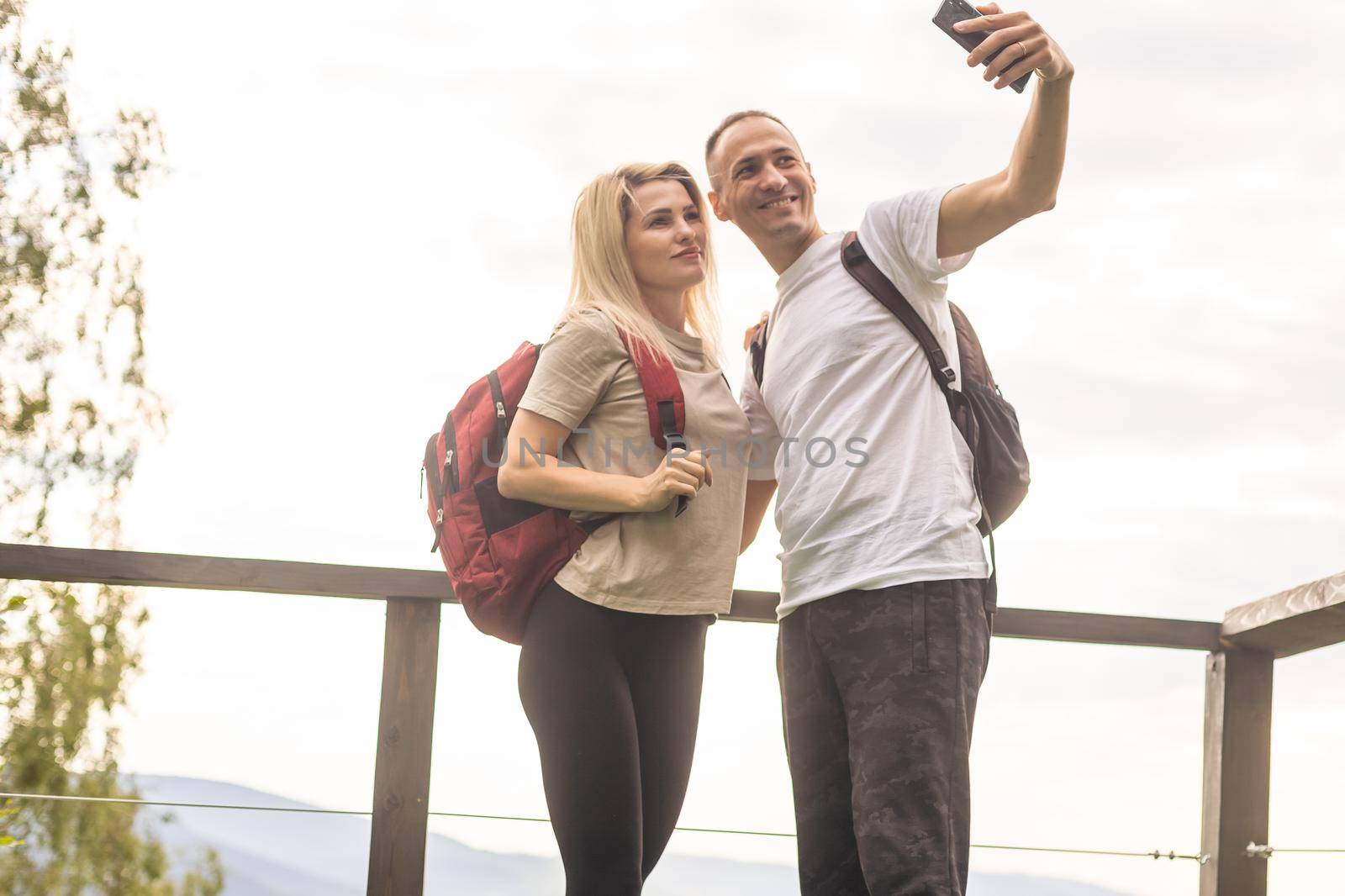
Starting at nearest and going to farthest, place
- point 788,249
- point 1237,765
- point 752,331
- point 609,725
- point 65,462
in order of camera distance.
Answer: point 609,725 < point 788,249 < point 752,331 < point 1237,765 < point 65,462

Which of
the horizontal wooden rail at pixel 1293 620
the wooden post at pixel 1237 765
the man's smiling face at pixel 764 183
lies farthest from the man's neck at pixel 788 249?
the wooden post at pixel 1237 765

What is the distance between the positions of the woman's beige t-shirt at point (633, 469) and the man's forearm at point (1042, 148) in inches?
21.2

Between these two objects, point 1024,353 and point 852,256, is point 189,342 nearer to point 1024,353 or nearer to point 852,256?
point 1024,353

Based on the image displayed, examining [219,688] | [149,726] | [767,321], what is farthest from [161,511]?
[767,321]

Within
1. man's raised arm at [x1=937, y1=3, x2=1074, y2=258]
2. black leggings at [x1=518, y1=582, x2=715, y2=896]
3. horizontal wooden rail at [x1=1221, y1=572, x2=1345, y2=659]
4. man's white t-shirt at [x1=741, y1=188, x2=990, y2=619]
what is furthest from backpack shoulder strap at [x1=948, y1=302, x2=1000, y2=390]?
horizontal wooden rail at [x1=1221, y1=572, x2=1345, y2=659]

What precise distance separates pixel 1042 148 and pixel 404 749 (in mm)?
1459

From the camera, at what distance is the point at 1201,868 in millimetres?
2559

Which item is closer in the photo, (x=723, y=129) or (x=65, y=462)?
(x=723, y=129)

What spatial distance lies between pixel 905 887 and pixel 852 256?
90cm

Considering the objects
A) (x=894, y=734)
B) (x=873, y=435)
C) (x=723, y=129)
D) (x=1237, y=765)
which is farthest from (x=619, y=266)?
(x=1237, y=765)

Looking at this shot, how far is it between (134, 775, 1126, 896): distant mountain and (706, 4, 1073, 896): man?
1.07ft

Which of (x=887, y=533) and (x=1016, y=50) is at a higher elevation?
(x=1016, y=50)

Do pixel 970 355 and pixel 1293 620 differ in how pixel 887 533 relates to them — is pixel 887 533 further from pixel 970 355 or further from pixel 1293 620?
pixel 1293 620

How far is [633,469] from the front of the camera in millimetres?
1812
